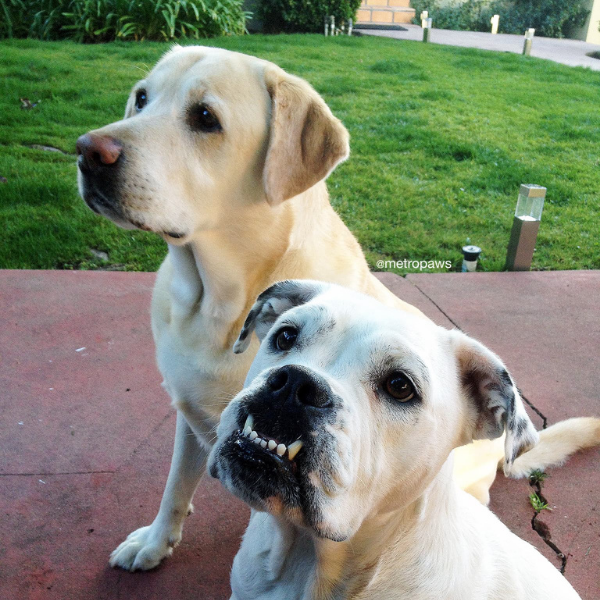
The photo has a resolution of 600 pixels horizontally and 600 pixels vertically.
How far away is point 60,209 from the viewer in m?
6.02

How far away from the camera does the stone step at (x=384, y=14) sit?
21500 millimetres

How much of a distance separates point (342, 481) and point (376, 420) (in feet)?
0.75

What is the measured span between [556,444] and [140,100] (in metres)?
2.61

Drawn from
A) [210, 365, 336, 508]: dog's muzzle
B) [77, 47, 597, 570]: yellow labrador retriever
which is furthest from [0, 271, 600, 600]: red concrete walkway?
[210, 365, 336, 508]: dog's muzzle

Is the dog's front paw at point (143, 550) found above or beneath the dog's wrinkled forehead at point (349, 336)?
beneath

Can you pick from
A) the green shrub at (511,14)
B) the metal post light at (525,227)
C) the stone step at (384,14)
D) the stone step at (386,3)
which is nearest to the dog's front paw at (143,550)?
the metal post light at (525,227)

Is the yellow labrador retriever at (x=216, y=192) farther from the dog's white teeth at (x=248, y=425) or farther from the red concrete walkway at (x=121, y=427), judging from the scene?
the dog's white teeth at (x=248, y=425)

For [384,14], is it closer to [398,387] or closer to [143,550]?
[143,550]

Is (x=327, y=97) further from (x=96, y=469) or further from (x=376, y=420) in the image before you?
(x=376, y=420)

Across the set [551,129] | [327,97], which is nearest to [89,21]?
[327,97]

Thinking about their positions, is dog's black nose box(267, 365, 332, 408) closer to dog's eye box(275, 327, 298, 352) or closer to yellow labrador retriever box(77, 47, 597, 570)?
dog's eye box(275, 327, 298, 352)

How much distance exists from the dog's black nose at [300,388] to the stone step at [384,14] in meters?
21.6

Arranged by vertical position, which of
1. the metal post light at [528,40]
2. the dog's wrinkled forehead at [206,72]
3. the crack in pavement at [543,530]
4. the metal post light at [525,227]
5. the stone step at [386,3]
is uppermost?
the stone step at [386,3]

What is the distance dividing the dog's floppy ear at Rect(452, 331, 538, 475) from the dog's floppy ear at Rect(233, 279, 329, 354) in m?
0.49
